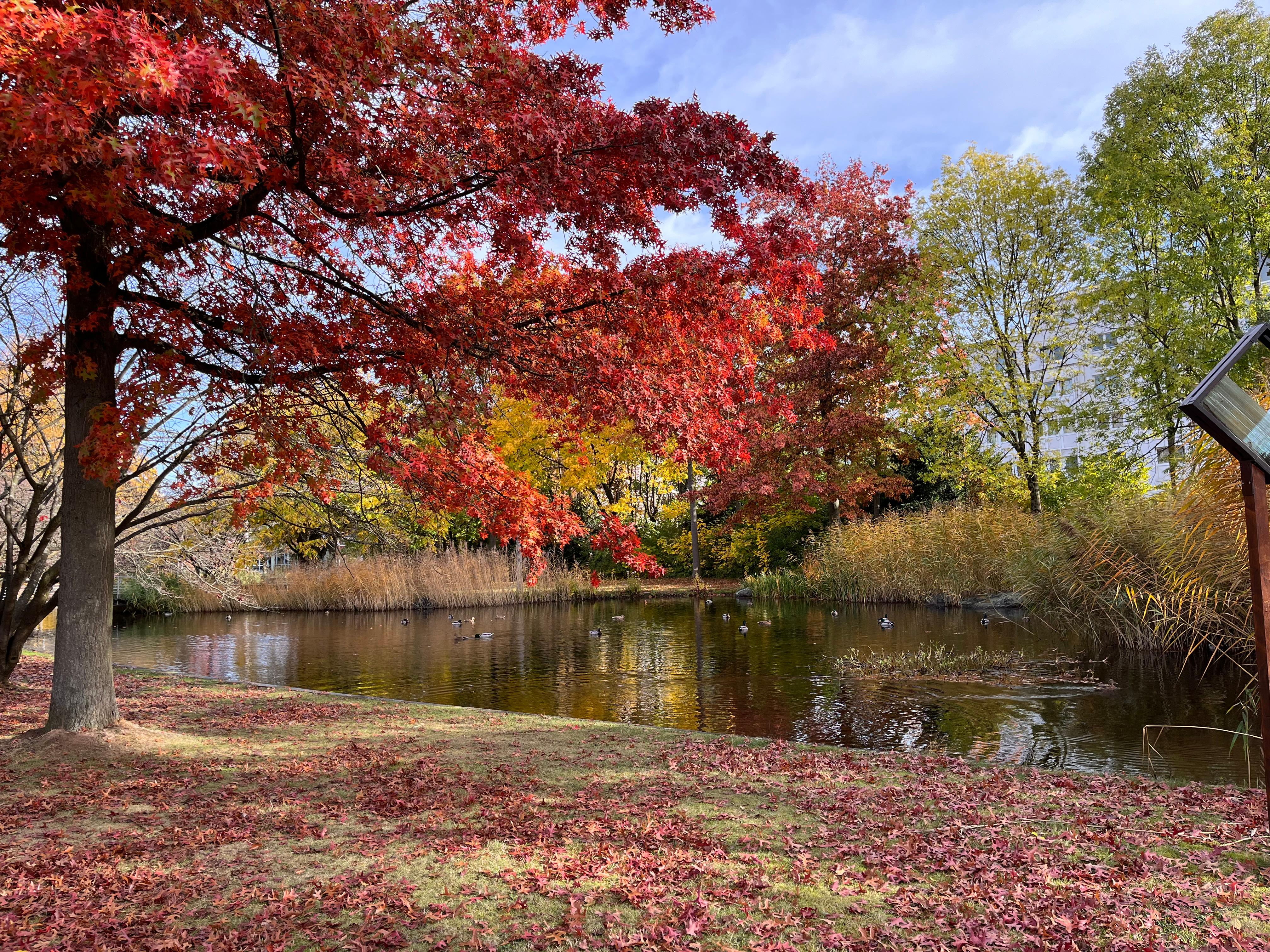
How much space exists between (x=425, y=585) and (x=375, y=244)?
16.4 meters

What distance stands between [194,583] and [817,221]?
1808 centimetres

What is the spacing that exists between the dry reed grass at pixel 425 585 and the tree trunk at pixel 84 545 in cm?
1565

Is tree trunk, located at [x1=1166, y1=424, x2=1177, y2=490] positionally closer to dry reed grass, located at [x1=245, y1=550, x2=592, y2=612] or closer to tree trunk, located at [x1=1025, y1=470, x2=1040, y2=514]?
tree trunk, located at [x1=1025, y1=470, x2=1040, y2=514]

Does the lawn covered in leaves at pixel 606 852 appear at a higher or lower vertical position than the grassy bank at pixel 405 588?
lower

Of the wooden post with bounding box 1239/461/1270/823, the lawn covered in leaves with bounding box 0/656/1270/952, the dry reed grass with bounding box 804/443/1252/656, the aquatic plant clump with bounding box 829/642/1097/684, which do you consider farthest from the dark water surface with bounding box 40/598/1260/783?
the wooden post with bounding box 1239/461/1270/823

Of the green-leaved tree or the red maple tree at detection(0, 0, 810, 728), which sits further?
the green-leaved tree

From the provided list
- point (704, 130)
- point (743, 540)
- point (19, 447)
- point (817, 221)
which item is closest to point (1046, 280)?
point (817, 221)

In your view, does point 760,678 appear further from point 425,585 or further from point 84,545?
point 425,585

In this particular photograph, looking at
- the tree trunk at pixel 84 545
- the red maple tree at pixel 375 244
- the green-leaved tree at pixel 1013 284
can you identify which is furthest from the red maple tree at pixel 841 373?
the tree trunk at pixel 84 545

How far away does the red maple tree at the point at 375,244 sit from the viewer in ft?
13.8

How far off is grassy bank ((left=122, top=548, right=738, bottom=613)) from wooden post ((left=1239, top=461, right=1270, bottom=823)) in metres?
17.7

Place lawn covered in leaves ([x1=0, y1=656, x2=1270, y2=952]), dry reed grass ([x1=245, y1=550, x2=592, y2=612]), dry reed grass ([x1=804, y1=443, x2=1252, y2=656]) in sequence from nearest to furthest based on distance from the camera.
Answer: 1. lawn covered in leaves ([x1=0, y1=656, x2=1270, y2=952])
2. dry reed grass ([x1=804, y1=443, x2=1252, y2=656])
3. dry reed grass ([x1=245, y1=550, x2=592, y2=612])

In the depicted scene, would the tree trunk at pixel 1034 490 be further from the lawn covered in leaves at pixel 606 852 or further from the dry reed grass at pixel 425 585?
the lawn covered in leaves at pixel 606 852

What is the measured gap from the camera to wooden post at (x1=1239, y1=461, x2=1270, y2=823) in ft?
10.2
